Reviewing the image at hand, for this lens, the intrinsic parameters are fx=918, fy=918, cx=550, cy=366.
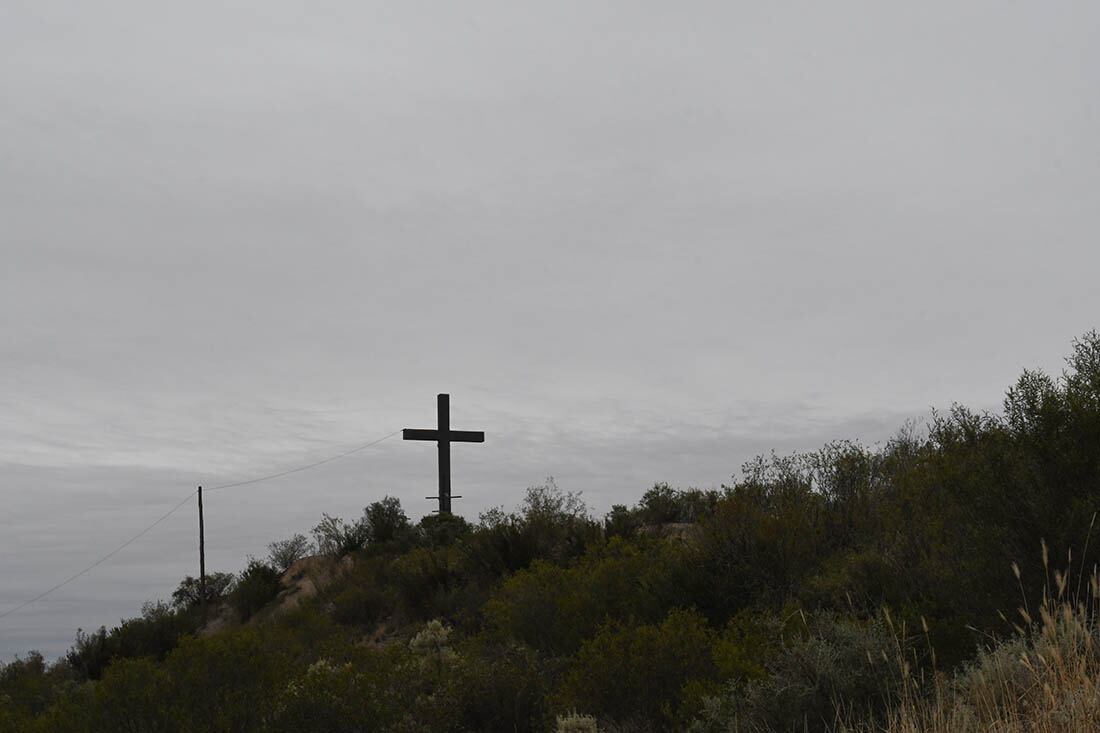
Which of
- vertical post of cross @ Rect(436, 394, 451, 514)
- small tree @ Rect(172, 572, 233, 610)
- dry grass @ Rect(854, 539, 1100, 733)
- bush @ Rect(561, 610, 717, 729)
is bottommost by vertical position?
small tree @ Rect(172, 572, 233, 610)

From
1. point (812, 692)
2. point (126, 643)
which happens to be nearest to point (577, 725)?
→ point (812, 692)

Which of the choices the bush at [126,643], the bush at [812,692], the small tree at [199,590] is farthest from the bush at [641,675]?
the small tree at [199,590]

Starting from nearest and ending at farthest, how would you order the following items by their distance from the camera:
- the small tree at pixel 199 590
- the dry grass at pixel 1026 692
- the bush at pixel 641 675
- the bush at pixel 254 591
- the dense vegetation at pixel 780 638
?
the dry grass at pixel 1026 692, the dense vegetation at pixel 780 638, the bush at pixel 641 675, the bush at pixel 254 591, the small tree at pixel 199 590

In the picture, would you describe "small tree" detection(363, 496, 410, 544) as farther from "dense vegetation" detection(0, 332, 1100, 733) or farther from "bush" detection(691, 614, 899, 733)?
"bush" detection(691, 614, 899, 733)

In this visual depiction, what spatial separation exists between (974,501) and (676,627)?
9.87ft

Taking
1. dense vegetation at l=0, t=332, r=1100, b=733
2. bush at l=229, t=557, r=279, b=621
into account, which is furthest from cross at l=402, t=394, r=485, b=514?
dense vegetation at l=0, t=332, r=1100, b=733

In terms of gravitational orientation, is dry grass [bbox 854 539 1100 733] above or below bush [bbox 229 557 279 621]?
above

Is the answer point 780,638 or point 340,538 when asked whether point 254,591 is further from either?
point 780,638

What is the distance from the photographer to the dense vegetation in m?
6.77

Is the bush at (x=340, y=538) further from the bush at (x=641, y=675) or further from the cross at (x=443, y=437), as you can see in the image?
the bush at (x=641, y=675)

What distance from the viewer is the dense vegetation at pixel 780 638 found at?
6.77 m

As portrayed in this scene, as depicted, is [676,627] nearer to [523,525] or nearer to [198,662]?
[198,662]

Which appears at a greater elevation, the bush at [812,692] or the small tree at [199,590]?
the bush at [812,692]

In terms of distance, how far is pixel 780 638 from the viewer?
8.33m
